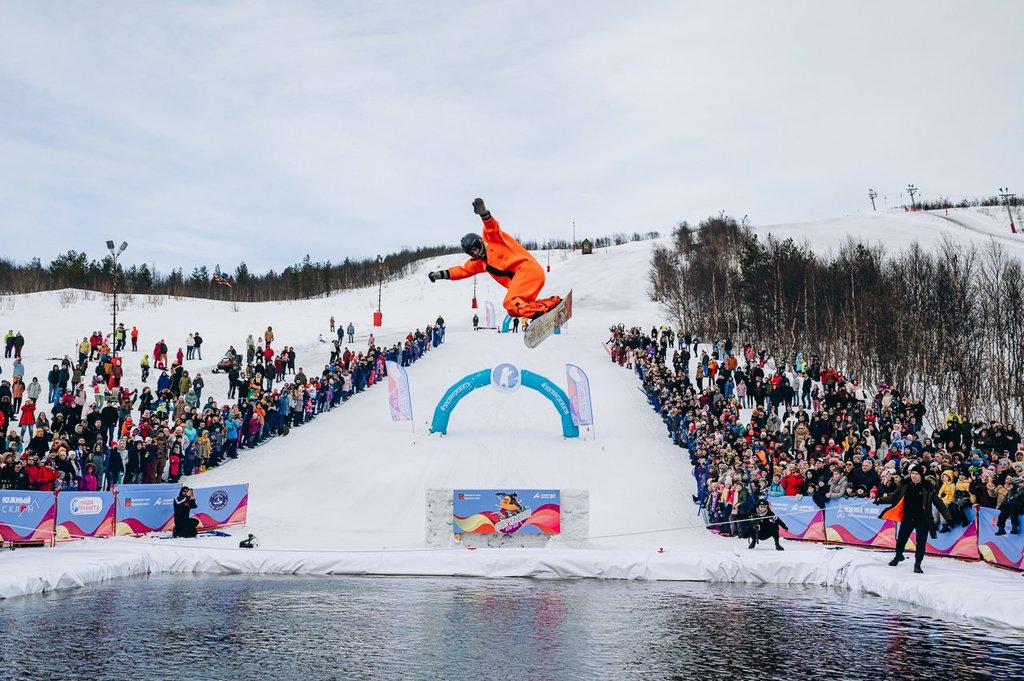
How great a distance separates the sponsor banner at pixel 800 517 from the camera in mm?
16500

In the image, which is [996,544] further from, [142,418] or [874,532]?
[142,418]

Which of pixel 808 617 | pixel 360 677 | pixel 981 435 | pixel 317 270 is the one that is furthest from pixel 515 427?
pixel 317 270

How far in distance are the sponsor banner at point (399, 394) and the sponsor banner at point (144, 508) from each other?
37.0 feet

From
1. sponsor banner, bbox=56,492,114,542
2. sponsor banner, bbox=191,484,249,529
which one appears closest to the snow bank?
sponsor banner, bbox=56,492,114,542

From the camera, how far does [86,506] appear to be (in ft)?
52.2

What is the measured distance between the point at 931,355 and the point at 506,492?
33.8 m

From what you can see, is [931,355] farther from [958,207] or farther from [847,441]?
[958,207]

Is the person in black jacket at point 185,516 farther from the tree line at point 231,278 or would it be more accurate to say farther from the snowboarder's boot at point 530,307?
the tree line at point 231,278

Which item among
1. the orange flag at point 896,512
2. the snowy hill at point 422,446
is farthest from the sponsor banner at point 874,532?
the snowy hill at point 422,446

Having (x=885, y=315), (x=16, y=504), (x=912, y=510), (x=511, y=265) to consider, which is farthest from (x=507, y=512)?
(x=885, y=315)

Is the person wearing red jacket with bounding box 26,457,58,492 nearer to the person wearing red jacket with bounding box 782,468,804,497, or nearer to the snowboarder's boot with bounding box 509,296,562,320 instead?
the snowboarder's boot with bounding box 509,296,562,320

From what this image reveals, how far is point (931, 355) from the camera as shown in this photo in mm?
42875

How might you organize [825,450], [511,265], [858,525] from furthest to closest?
[825,450] → [858,525] → [511,265]

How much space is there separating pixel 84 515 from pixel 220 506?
2729mm
